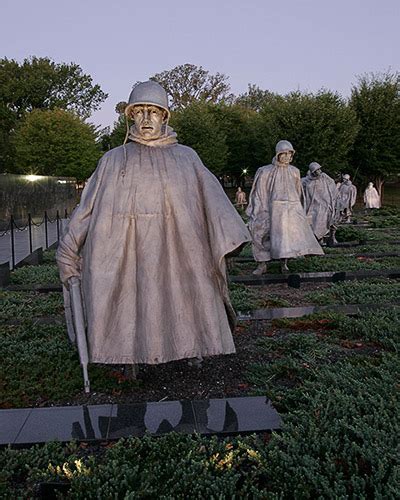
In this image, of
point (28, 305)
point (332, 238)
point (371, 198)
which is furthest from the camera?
point (371, 198)

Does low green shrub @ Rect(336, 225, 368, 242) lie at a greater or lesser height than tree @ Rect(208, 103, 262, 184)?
lesser

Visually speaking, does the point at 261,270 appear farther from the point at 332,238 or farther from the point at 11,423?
the point at 11,423

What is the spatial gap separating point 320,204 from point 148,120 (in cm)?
1088

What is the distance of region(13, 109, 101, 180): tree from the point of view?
40844 millimetres

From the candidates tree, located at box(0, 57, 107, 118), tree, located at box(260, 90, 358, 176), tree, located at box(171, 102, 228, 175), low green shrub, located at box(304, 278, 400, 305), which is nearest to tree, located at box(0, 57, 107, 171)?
tree, located at box(0, 57, 107, 118)

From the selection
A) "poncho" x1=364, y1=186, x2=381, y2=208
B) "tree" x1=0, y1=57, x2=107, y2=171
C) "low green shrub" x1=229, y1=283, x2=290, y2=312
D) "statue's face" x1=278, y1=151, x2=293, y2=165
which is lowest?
"low green shrub" x1=229, y1=283, x2=290, y2=312

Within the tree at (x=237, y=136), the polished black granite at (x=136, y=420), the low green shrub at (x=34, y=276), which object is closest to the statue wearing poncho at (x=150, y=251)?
the polished black granite at (x=136, y=420)

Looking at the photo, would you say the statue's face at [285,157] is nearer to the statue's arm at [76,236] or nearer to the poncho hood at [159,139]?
the poncho hood at [159,139]

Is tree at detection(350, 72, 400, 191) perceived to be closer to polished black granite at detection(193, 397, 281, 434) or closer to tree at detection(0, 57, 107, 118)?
tree at detection(0, 57, 107, 118)

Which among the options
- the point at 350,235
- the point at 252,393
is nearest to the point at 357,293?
the point at 252,393

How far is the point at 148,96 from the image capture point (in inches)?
152

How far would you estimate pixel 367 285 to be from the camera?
8320mm

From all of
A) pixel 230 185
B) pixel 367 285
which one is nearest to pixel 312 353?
pixel 367 285

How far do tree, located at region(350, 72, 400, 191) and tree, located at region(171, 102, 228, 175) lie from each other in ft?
32.1
